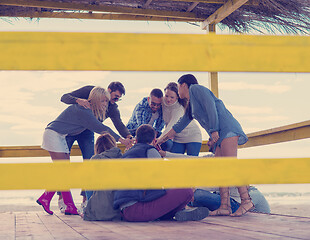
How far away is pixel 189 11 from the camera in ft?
20.3

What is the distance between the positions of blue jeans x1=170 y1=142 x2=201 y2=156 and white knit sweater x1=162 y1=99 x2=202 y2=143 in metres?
0.04

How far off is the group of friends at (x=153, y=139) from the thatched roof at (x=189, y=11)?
1529 mm

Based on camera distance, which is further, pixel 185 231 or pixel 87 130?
pixel 87 130

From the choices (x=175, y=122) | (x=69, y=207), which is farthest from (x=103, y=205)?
(x=175, y=122)

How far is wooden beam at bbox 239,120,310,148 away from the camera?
5152 millimetres

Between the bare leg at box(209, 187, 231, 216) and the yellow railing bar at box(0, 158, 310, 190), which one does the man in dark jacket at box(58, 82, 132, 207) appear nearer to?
the bare leg at box(209, 187, 231, 216)

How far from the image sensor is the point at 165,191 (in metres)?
3.51

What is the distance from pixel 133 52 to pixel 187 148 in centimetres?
299

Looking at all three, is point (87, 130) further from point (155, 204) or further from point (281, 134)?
point (281, 134)

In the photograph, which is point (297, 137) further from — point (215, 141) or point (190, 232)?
point (190, 232)

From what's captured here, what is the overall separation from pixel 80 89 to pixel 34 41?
263 centimetres

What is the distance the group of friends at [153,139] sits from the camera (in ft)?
11.5

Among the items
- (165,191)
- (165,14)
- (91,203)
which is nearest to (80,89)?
(91,203)

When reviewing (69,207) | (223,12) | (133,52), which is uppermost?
(223,12)
